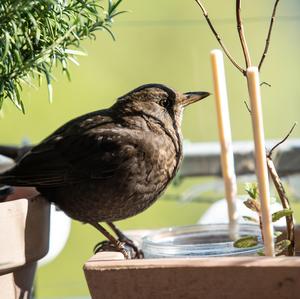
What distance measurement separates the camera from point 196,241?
167 cm

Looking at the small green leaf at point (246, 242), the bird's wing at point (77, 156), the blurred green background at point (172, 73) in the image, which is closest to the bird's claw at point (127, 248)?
the bird's wing at point (77, 156)

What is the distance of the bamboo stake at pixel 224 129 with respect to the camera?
1.54 m

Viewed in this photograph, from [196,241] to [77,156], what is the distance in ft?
1.17

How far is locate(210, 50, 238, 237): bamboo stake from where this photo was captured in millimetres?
1545

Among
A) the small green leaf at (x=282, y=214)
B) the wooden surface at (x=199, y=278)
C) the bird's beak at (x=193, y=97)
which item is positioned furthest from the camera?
the bird's beak at (x=193, y=97)

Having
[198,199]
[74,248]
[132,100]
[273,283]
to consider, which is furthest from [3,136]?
[273,283]

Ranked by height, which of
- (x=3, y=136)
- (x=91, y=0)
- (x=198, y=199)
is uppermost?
(x=91, y=0)

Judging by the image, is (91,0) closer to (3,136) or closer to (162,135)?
(162,135)

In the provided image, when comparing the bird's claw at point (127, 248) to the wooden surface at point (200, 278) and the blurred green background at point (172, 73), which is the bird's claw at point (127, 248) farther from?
the blurred green background at point (172, 73)

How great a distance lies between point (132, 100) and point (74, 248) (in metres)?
2.28

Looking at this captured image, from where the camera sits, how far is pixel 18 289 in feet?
4.89

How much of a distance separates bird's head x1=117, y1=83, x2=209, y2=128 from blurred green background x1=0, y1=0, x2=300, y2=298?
150 cm

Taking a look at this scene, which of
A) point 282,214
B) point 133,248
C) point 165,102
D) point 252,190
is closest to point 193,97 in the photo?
point 165,102

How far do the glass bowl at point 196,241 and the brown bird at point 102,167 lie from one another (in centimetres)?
12
